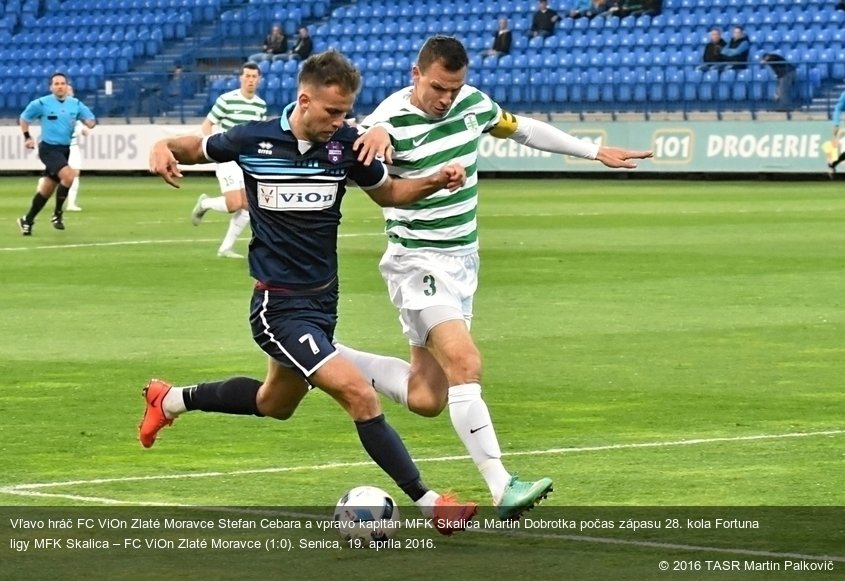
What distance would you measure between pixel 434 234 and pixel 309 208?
36.9 inches

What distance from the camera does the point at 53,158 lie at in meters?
25.6

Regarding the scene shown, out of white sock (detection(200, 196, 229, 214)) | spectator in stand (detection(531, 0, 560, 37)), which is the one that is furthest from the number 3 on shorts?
spectator in stand (detection(531, 0, 560, 37))

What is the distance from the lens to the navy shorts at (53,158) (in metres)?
25.3

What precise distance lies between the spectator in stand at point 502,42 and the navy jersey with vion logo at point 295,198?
34406mm

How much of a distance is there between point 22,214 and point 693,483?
22.5 meters

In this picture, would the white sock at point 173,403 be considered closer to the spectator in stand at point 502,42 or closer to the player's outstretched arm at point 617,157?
the player's outstretched arm at point 617,157

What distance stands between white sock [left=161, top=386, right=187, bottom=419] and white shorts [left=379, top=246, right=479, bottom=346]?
1.06 m

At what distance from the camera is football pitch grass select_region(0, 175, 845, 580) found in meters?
6.55

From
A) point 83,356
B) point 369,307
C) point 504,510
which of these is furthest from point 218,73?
point 504,510

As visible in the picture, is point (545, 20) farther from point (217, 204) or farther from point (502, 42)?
point (217, 204)

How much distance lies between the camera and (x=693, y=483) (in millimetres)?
7922

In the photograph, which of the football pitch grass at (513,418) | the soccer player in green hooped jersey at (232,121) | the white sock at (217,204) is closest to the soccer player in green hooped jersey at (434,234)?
the football pitch grass at (513,418)

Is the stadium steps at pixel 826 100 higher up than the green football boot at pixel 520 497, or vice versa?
the green football boot at pixel 520 497

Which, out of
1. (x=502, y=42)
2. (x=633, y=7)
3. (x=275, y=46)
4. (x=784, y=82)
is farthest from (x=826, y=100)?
(x=275, y=46)
